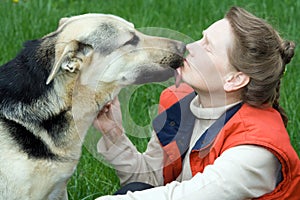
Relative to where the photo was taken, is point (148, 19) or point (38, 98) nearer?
point (38, 98)

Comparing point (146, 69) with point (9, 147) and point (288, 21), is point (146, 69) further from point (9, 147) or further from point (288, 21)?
point (288, 21)

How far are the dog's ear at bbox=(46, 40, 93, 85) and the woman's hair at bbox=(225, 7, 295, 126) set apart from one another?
28.4 inches

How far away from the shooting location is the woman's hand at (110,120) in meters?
3.95

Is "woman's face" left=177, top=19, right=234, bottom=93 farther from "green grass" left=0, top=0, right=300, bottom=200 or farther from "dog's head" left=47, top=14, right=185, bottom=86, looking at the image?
"green grass" left=0, top=0, right=300, bottom=200

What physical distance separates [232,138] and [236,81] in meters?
0.33

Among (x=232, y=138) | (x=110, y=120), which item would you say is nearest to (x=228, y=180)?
(x=232, y=138)

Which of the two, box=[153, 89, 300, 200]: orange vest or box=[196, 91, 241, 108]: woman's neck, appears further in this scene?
box=[196, 91, 241, 108]: woman's neck

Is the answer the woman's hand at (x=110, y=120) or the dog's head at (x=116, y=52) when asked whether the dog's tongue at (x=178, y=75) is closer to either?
the dog's head at (x=116, y=52)

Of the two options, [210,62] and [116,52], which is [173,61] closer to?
[210,62]

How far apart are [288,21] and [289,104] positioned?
1.90 metres

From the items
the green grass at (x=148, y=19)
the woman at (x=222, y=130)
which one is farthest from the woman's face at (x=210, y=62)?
the green grass at (x=148, y=19)

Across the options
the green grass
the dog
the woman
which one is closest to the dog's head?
the dog

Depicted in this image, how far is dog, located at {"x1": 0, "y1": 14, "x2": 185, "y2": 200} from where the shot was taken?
3.71 m

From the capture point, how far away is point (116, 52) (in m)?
3.84
